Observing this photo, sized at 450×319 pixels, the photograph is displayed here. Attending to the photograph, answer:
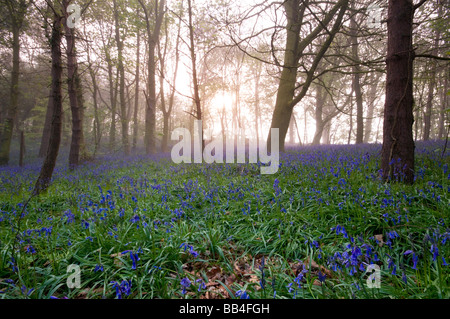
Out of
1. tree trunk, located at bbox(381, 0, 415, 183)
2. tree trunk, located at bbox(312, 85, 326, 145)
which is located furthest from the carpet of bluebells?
tree trunk, located at bbox(312, 85, 326, 145)

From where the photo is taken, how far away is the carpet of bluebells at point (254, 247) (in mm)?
1748

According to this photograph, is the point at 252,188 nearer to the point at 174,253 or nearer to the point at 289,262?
the point at 289,262

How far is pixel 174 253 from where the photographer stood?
2273mm

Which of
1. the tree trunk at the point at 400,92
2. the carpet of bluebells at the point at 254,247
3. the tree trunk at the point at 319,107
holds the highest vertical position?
the tree trunk at the point at 319,107

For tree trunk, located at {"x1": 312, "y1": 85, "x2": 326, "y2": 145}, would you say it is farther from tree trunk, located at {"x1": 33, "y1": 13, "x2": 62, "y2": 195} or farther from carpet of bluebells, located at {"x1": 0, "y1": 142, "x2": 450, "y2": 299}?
tree trunk, located at {"x1": 33, "y1": 13, "x2": 62, "y2": 195}

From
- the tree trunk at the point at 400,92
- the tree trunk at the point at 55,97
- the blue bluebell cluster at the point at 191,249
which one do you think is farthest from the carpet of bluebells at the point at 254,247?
the tree trunk at the point at 55,97

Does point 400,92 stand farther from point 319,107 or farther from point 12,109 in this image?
point 12,109

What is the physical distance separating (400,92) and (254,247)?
358cm

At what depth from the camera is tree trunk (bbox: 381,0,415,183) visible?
3.44 meters

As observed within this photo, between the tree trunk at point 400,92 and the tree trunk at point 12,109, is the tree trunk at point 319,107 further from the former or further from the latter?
the tree trunk at point 12,109

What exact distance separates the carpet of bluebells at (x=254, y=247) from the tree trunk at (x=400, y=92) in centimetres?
33

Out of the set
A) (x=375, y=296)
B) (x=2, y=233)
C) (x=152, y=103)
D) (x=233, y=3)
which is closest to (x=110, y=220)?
(x=2, y=233)

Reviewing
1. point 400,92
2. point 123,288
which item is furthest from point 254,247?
point 400,92

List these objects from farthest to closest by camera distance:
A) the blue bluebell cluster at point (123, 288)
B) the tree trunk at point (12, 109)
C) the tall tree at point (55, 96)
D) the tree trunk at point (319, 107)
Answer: the tree trunk at point (319, 107) < the tree trunk at point (12, 109) < the tall tree at point (55, 96) < the blue bluebell cluster at point (123, 288)
